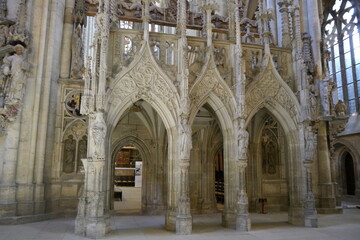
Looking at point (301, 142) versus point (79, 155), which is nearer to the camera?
point (301, 142)

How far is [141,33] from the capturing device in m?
8.94

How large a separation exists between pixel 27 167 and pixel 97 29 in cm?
478

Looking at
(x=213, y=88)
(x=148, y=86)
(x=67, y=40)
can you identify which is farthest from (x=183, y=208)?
(x=67, y=40)

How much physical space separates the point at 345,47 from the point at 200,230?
16414 millimetres

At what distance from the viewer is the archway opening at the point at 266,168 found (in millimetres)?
11891

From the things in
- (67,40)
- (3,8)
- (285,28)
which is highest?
(3,8)

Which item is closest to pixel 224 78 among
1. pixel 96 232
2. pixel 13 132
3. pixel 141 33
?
pixel 141 33

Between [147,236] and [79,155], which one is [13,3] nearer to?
[79,155]

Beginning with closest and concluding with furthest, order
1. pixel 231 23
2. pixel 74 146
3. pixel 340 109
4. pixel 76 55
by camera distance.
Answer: pixel 231 23, pixel 74 146, pixel 76 55, pixel 340 109

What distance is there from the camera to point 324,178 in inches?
473

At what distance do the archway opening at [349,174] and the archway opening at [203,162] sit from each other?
35.8 ft

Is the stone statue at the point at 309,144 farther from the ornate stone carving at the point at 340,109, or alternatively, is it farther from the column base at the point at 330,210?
the ornate stone carving at the point at 340,109

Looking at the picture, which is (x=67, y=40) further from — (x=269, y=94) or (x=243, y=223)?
(x=243, y=223)

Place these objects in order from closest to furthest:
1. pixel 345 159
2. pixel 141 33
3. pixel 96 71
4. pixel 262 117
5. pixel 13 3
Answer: pixel 96 71
pixel 141 33
pixel 13 3
pixel 262 117
pixel 345 159
